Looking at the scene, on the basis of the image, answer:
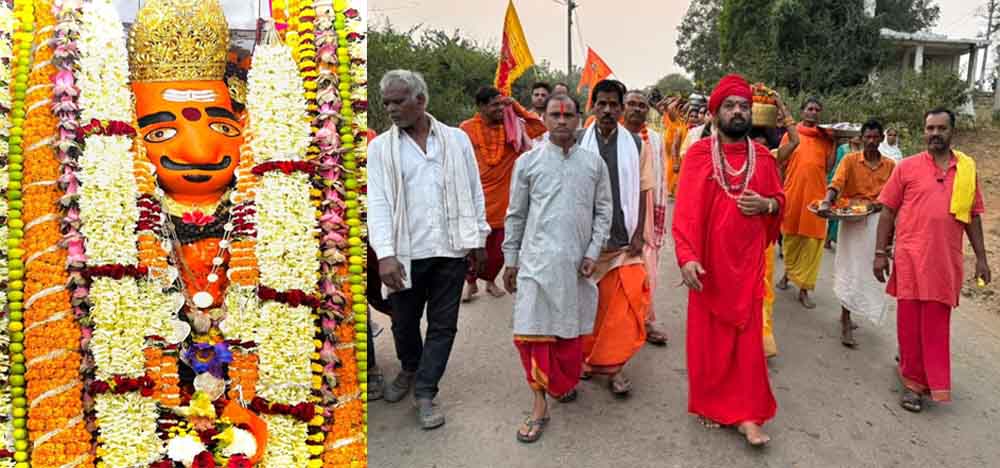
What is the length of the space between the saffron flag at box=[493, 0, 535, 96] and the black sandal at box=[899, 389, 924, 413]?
4.74 meters

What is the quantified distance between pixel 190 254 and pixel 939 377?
4.20 m

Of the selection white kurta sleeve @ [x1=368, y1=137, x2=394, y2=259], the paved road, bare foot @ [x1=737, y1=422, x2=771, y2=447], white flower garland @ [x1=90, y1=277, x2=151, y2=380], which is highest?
white kurta sleeve @ [x1=368, y1=137, x2=394, y2=259]

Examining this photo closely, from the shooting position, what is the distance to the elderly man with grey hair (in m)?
3.46

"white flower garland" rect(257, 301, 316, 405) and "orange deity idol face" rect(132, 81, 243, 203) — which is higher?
"orange deity idol face" rect(132, 81, 243, 203)

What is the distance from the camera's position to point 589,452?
353 centimetres

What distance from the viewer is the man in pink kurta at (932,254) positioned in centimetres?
409

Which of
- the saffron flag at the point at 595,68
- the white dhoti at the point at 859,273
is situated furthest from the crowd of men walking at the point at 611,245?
the saffron flag at the point at 595,68

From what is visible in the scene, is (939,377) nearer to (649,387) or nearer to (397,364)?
(649,387)

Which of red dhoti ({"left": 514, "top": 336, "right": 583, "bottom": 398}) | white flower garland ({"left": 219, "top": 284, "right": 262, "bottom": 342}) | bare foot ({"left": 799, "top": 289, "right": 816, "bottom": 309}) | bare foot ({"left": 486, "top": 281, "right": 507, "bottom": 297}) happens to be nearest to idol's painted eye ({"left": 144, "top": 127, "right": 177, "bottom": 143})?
white flower garland ({"left": 219, "top": 284, "right": 262, "bottom": 342})

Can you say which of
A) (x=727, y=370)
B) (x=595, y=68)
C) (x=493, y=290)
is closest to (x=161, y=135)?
(x=727, y=370)

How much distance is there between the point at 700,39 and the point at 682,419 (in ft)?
119

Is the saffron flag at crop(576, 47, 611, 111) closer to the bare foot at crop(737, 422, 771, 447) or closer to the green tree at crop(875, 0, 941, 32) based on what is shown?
the bare foot at crop(737, 422, 771, 447)

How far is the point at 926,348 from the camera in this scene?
4113 millimetres

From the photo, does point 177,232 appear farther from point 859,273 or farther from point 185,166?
point 859,273
